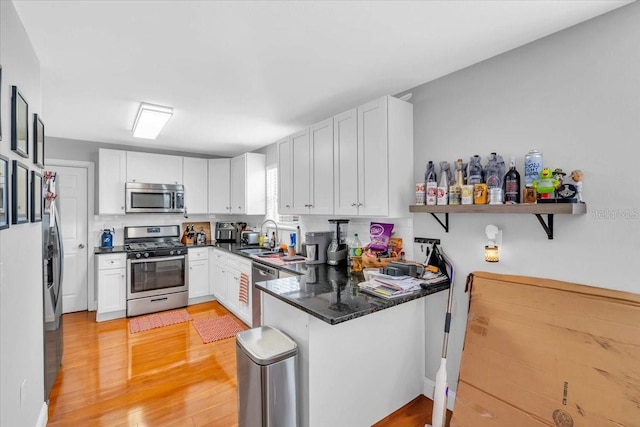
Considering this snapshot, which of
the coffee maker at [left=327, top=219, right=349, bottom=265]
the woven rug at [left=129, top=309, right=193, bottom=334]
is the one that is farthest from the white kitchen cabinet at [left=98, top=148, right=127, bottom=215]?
the coffee maker at [left=327, top=219, right=349, bottom=265]

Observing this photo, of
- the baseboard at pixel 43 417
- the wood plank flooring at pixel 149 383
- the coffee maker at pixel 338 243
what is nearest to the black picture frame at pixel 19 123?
the baseboard at pixel 43 417

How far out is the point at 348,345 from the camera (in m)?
1.90

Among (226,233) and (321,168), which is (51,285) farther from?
(226,233)

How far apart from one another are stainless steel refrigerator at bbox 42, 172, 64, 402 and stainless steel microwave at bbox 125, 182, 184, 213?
1610mm

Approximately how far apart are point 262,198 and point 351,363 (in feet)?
10.6

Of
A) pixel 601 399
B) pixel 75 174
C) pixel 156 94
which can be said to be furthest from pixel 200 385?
pixel 75 174

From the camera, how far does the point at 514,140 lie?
6.27ft

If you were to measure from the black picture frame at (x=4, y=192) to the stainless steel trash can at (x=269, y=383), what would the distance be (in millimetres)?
1285

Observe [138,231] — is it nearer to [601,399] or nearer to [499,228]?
[499,228]

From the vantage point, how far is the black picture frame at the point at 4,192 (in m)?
1.26

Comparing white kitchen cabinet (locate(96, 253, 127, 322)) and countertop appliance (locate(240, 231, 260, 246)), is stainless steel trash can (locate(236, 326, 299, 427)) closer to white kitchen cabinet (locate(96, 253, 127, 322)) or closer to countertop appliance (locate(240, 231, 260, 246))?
countertop appliance (locate(240, 231, 260, 246))

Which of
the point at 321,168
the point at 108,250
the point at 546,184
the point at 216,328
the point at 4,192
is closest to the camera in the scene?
the point at 4,192

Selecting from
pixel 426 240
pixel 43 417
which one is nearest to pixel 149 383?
pixel 43 417

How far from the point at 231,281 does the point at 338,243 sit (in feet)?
6.31
